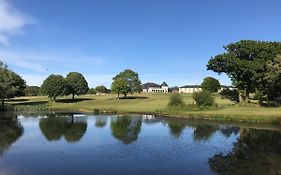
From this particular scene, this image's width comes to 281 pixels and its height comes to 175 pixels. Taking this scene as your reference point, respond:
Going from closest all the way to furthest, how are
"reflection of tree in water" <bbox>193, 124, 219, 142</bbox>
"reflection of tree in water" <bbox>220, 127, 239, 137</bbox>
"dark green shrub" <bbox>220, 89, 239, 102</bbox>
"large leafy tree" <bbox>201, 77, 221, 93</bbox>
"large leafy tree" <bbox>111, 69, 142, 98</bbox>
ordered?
"reflection of tree in water" <bbox>193, 124, 219, 142</bbox> → "reflection of tree in water" <bbox>220, 127, 239, 137</bbox> → "dark green shrub" <bbox>220, 89, 239, 102</bbox> → "large leafy tree" <bbox>111, 69, 142, 98</bbox> → "large leafy tree" <bbox>201, 77, 221, 93</bbox>

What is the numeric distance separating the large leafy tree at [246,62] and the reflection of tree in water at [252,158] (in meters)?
39.7

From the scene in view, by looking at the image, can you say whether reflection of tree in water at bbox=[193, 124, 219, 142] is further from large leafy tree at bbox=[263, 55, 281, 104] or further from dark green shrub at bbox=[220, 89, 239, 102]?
dark green shrub at bbox=[220, 89, 239, 102]

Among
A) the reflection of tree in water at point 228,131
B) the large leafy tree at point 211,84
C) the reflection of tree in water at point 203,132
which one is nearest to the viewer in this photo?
the reflection of tree in water at point 203,132

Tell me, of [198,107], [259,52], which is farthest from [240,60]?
[198,107]

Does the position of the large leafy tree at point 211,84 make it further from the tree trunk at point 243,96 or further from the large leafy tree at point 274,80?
the large leafy tree at point 274,80

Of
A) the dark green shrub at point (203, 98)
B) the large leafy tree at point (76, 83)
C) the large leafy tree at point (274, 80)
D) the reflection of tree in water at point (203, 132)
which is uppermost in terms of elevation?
the large leafy tree at point (76, 83)

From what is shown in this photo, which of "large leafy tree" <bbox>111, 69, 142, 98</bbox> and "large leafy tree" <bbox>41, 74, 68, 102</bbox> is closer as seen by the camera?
"large leafy tree" <bbox>41, 74, 68, 102</bbox>

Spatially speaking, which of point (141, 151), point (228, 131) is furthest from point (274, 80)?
point (141, 151)

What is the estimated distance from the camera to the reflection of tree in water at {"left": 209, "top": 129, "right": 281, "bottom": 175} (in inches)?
1170

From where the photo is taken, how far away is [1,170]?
2875 cm

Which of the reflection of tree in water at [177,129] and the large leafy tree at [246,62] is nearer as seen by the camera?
the reflection of tree in water at [177,129]

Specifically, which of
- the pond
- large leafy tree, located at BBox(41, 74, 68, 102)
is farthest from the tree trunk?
large leafy tree, located at BBox(41, 74, 68, 102)

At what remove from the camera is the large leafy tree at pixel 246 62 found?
289 ft

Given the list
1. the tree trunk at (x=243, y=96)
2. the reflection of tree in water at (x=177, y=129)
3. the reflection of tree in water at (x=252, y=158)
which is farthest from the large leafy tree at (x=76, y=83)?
the reflection of tree in water at (x=252, y=158)
